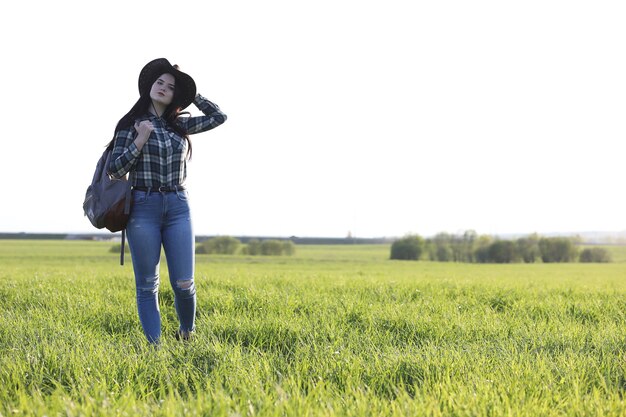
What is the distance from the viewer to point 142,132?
4594 millimetres

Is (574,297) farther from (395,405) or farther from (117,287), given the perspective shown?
(117,287)

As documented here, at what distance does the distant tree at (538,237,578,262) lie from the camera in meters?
57.4

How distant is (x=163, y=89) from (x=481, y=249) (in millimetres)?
55479

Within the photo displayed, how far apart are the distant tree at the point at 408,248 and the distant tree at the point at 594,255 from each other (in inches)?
701

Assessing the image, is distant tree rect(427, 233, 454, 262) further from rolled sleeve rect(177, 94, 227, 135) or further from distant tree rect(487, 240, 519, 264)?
rolled sleeve rect(177, 94, 227, 135)

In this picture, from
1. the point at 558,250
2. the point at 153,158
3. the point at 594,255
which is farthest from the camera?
the point at 594,255

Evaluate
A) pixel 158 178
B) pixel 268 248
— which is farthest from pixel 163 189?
pixel 268 248

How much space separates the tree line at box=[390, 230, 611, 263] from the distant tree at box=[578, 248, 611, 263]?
99 mm

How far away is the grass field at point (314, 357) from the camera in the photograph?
2.98 metres

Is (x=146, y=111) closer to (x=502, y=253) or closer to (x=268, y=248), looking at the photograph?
(x=268, y=248)

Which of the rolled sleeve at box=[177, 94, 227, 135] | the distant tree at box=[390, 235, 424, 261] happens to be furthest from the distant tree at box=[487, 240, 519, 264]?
the rolled sleeve at box=[177, 94, 227, 135]

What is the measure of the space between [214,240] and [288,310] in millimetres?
52182

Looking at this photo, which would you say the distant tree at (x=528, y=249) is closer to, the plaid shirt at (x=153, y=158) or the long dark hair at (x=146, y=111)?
the long dark hair at (x=146, y=111)

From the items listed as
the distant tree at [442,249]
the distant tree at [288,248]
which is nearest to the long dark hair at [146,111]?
the distant tree at [288,248]
